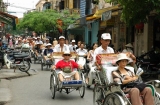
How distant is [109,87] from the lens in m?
7.16

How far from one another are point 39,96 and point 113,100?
177 inches

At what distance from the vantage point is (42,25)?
4459cm

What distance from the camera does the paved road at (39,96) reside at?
32.2ft

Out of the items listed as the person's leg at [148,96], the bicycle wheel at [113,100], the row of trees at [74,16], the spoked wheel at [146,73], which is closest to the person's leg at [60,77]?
the bicycle wheel at [113,100]

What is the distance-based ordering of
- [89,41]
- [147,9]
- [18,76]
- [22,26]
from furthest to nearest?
[22,26], [89,41], [18,76], [147,9]

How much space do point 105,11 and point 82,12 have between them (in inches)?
762

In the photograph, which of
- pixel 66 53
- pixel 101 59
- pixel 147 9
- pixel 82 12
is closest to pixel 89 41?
pixel 82 12

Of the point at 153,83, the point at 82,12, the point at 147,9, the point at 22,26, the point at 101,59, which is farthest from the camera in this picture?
the point at 22,26

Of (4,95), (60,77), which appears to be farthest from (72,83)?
(4,95)

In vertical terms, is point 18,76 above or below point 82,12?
below

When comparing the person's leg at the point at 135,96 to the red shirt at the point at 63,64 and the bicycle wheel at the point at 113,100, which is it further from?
the red shirt at the point at 63,64

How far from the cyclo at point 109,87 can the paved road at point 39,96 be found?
1.76 metres

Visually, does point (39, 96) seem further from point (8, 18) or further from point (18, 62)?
point (8, 18)

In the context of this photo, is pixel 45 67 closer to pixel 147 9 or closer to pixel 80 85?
pixel 147 9
